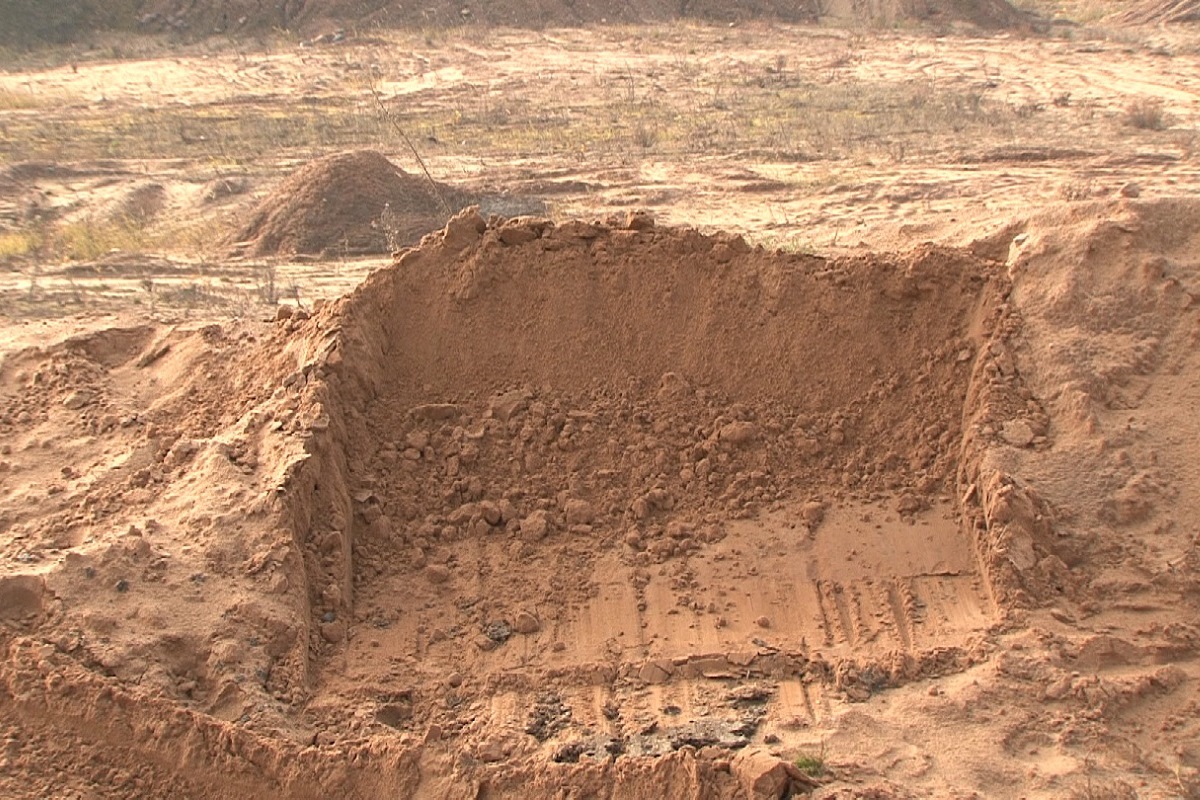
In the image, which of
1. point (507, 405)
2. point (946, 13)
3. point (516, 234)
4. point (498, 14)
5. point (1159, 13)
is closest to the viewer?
point (507, 405)

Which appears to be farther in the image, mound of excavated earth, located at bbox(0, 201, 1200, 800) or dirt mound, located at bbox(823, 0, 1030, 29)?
dirt mound, located at bbox(823, 0, 1030, 29)

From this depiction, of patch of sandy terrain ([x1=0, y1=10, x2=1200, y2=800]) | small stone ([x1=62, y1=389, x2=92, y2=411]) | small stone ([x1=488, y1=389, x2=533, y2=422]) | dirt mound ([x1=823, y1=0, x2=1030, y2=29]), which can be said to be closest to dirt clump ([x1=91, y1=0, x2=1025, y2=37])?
dirt mound ([x1=823, y1=0, x2=1030, y2=29])

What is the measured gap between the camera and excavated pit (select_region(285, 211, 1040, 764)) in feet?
15.5

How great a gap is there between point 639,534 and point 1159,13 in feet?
77.2

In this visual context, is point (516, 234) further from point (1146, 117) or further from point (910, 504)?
point (1146, 117)

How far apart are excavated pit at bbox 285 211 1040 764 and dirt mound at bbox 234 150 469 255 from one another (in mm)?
5830

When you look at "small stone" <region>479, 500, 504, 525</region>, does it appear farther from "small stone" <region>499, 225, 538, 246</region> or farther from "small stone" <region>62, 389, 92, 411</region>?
"small stone" <region>62, 389, 92, 411</region>

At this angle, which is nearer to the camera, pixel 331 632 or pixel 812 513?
pixel 331 632

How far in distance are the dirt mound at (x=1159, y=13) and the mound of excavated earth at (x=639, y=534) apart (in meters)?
21.1

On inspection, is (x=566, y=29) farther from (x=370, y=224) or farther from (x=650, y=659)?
(x=650, y=659)

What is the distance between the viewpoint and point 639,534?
17.6ft

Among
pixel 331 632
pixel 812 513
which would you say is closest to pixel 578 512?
pixel 812 513

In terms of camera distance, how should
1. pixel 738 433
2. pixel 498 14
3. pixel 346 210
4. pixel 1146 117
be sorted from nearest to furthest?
1. pixel 738 433
2. pixel 346 210
3. pixel 1146 117
4. pixel 498 14

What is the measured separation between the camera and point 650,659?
4.73m
